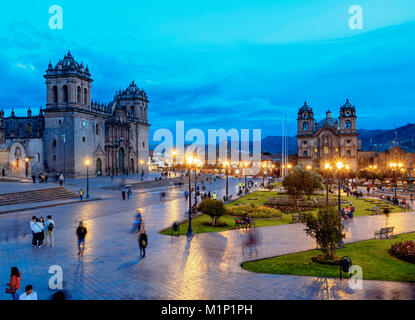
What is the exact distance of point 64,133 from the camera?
48719mm

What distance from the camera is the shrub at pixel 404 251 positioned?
1229 cm

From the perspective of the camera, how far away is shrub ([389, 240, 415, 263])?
12289 millimetres

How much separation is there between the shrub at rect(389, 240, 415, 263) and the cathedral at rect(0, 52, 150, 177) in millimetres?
42497

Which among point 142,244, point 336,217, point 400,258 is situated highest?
point 336,217

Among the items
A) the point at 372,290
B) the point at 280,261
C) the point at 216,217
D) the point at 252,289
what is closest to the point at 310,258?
the point at 280,261

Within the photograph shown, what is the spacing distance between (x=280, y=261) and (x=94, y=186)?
3308cm

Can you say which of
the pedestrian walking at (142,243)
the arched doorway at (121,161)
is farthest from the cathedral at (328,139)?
the pedestrian walking at (142,243)

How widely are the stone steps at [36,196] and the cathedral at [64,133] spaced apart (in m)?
18.0

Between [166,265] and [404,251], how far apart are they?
29.7ft

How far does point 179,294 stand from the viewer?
8688mm

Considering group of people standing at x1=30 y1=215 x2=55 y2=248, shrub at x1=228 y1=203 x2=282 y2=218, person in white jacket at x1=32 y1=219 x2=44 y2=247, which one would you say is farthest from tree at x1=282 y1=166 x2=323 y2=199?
person in white jacket at x1=32 y1=219 x2=44 y2=247

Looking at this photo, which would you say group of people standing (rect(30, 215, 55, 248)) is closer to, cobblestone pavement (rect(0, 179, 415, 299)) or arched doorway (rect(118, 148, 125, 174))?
cobblestone pavement (rect(0, 179, 415, 299))
